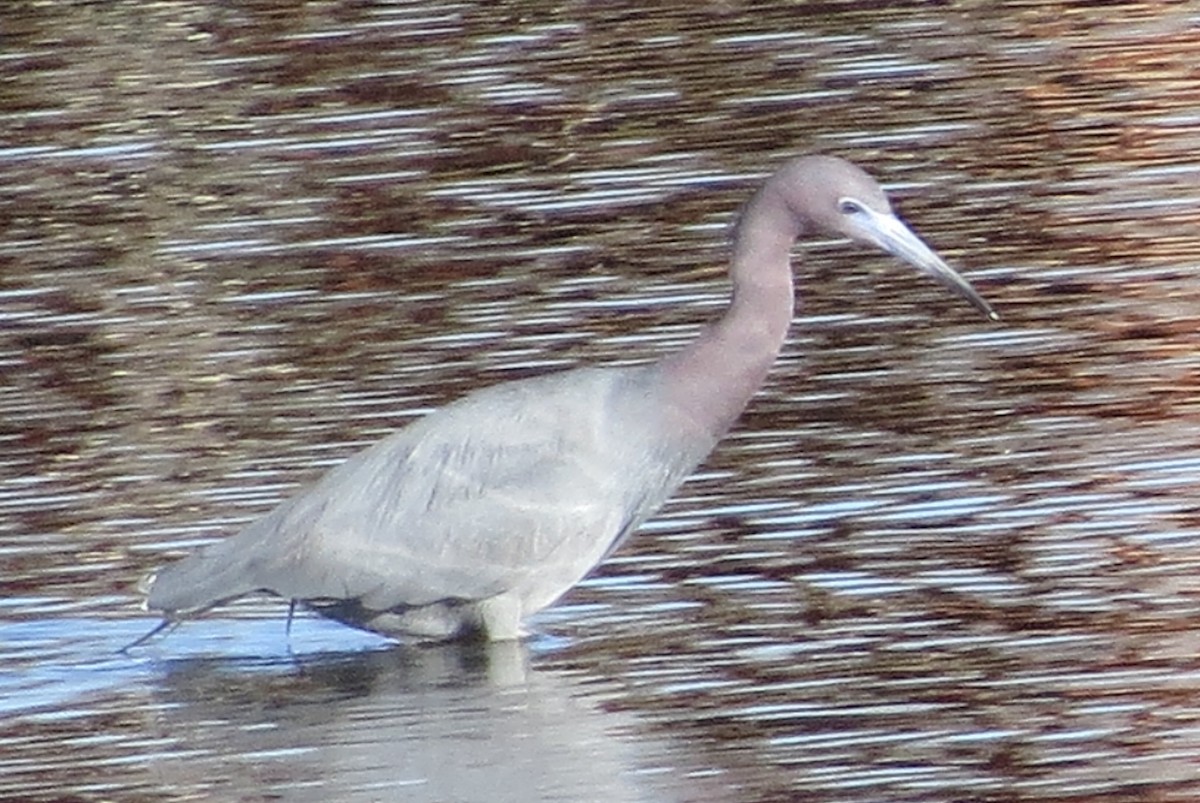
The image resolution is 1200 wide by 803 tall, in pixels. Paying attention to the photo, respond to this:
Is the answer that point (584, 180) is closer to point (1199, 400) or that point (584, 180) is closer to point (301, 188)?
point (301, 188)

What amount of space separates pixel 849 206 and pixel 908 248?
0.73 feet

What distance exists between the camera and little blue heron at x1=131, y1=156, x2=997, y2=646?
9.56m

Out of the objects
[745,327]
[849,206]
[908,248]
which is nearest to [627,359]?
[745,327]

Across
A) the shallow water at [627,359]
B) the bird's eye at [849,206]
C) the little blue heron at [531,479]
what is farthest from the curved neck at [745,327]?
the shallow water at [627,359]

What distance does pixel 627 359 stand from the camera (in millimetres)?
11852

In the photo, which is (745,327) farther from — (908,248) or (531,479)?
(531,479)

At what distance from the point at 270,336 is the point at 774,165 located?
2991 millimetres

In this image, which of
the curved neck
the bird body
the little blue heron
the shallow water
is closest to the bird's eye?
the little blue heron

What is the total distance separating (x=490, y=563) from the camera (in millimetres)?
9594

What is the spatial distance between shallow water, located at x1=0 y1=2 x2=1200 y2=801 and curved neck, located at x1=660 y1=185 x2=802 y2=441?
548mm

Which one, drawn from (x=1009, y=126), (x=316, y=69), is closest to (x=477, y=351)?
(x=1009, y=126)

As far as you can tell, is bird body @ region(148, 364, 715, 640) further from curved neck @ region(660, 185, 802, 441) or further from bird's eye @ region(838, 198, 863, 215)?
bird's eye @ region(838, 198, 863, 215)

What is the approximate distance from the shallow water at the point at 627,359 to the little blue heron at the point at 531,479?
0.72ft

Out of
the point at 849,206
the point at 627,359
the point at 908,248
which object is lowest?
the point at 627,359
